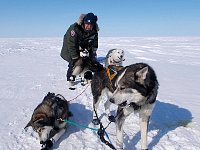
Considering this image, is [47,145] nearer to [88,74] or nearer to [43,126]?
[43,126]

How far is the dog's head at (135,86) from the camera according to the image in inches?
129

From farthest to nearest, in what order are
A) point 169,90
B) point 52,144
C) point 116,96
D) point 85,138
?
point 169,90, point 85,138, point 52,144, point 116,96

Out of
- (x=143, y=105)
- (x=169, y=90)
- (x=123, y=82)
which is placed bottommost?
(x=169, y=90)

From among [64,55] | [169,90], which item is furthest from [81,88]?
[169,90]

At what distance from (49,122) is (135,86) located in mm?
1133

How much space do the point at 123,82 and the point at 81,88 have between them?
11.8ft

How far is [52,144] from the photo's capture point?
12.0ft

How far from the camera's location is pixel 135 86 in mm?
3256

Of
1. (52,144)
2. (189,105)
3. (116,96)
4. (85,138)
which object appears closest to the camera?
(116,96)

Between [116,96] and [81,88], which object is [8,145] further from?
[81,88]

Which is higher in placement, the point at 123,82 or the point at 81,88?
the point at 123,82

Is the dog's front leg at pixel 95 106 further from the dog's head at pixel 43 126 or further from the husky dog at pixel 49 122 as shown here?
the dog's head at pixel 43 126

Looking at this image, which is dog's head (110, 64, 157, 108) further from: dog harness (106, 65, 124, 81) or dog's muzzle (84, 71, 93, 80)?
dog's muzzle (84, 71, 93, 80)

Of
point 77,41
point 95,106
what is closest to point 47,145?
point 95,106
